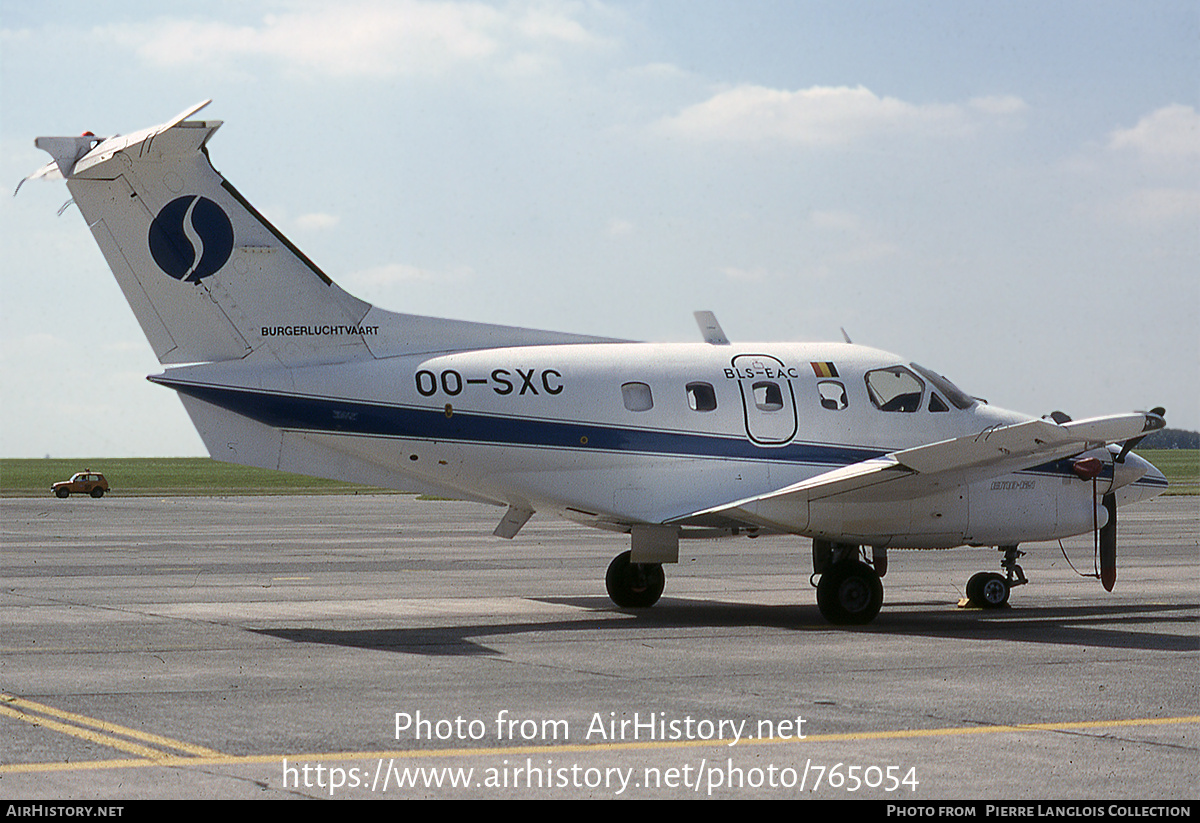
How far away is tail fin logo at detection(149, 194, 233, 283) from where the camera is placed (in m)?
17.2

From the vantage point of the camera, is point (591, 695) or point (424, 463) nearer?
point (591, 695)

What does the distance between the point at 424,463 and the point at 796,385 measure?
5159mm

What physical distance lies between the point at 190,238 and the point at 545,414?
4.93 metres

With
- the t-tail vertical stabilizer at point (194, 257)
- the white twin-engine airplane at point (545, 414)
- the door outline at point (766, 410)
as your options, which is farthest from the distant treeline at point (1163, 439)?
the t-tail vertical stabilizer at point (194, 257)

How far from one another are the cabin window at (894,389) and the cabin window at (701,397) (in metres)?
2.26

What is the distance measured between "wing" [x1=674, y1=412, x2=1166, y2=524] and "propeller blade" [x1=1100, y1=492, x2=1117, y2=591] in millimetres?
1586

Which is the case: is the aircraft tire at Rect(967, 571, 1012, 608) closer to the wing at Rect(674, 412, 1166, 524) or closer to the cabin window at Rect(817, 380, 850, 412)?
the wing at Rect(674, 412, 1166, 524)

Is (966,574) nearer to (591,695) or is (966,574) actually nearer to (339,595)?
(339,595)

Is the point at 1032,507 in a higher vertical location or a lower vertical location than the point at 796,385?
lower

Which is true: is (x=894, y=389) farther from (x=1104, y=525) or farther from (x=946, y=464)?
(x=1104, y=525)

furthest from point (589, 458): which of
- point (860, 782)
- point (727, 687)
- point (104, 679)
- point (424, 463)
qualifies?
point (860, 782)

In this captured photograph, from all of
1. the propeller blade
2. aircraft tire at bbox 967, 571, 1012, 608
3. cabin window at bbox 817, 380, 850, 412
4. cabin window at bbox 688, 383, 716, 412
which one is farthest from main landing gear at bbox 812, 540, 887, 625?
the propeller blade
